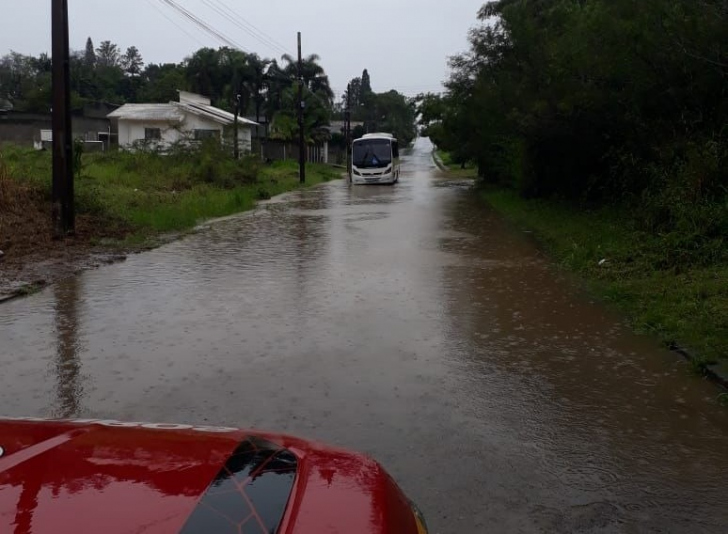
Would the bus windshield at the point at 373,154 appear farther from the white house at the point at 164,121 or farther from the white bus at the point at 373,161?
the white house at the point at 164,121

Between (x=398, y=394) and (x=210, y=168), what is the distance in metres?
25.0

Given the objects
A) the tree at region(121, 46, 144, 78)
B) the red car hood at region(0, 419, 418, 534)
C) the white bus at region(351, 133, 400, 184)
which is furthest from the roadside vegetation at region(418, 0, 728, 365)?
the tree at region(121, 46, 144, 78)

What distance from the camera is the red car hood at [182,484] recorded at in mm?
→ 2039

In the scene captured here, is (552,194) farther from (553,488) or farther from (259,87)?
(259,87)

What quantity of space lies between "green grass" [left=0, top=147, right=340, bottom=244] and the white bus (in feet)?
9.43

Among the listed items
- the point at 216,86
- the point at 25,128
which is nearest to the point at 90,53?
the point at 216,86

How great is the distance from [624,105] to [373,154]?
24.2 metres

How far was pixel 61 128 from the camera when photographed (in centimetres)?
1339

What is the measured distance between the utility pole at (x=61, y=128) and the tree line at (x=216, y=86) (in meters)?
42.1

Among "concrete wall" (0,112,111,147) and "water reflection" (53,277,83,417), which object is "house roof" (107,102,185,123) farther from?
"water reflection" (53,277,83,417)

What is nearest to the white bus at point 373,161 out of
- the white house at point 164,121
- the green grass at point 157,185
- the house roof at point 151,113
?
the green grass at point 157,185

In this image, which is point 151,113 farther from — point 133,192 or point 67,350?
point 67,350

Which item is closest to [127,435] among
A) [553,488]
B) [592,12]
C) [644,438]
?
[553,488]

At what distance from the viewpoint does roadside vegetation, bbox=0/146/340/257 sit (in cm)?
1475
